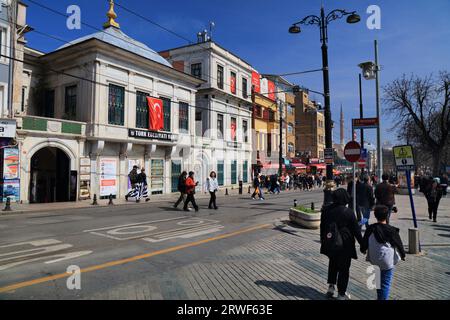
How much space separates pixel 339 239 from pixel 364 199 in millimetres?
6215

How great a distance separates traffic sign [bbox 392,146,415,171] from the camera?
319 inches

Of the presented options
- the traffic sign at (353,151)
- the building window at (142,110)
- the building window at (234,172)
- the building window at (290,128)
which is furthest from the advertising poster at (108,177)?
the building window at (290,128)

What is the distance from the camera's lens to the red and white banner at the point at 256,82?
3800cm

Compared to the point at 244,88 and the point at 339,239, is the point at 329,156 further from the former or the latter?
the point at 244,88

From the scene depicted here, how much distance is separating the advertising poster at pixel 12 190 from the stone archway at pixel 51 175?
99.3 inches

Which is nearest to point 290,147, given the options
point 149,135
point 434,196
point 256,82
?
point 256,82

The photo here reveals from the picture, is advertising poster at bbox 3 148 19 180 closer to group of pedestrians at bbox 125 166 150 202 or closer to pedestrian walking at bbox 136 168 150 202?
group of pedestrians at bbox 125 166 150 202

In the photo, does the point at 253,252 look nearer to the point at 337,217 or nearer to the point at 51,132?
the point at 337,217

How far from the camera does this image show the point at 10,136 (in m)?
15.2

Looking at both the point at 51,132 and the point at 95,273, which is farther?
the point at 51,132

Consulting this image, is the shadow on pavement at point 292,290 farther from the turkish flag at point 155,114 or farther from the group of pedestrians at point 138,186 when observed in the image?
the turkish flag at point 155,114

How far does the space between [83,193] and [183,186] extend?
318 inches
